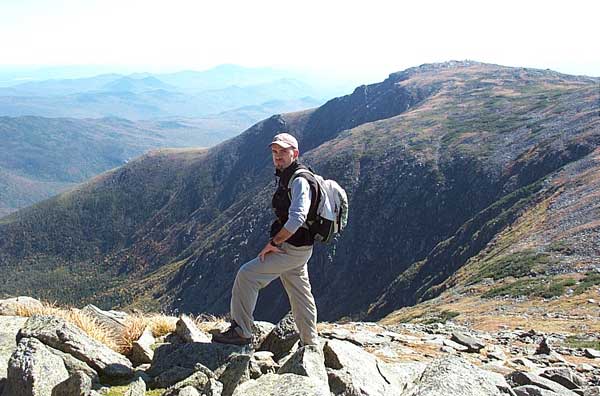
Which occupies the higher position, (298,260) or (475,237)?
(298,260)

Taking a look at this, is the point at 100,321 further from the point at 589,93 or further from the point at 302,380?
the point at 589,93

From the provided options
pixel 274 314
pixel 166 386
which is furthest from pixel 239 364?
pixel 274 314

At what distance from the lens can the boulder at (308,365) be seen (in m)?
6.88

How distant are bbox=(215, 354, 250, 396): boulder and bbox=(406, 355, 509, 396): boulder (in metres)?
2.37

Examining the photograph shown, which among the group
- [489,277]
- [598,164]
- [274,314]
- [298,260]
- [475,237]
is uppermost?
[298,260]

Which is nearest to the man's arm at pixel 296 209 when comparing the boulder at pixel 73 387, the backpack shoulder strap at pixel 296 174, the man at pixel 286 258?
the man at pixel 286 258

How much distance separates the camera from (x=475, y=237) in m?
58.1

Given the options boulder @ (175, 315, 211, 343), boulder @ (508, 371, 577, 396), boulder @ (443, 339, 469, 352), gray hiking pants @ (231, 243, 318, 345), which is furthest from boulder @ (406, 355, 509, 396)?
boulder @ (443, 339, 469, 352)

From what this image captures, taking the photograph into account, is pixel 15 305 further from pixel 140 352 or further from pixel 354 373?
pixel 354 373

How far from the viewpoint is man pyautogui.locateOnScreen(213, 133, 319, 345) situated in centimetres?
813

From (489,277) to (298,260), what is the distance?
29879 millimetres

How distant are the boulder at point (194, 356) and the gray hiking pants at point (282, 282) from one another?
429 mm

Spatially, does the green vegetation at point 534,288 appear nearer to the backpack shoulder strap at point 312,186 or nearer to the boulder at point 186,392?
the backpack shoulder strap at point 312,186

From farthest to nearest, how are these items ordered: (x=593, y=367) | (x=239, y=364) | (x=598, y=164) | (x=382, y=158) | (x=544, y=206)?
1. (x=382, y=158)
2. (x=598, y=164)
3. (x=544, y=206)
4. (x=593, y=367)
5. (x=239, y=364)
